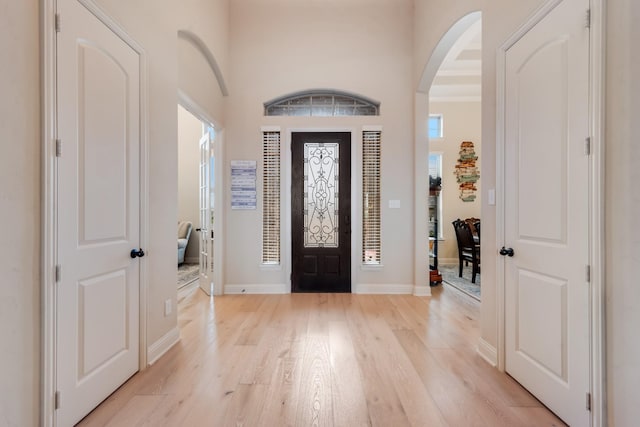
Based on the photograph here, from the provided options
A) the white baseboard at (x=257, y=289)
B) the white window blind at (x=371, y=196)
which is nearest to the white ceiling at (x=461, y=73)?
the white window blind at (x=371, y=196)

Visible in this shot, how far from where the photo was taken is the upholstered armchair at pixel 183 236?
20.7 feet

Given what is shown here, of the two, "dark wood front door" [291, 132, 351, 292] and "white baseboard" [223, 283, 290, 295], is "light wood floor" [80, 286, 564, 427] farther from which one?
"dark wood front door" [291, 132, 351, 292]

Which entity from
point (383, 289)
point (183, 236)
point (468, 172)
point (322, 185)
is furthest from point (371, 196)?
point (183, 236)

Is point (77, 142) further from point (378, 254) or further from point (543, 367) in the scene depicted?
point (378, 254)

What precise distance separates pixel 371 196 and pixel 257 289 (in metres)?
2.11

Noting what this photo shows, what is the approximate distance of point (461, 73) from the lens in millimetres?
5547

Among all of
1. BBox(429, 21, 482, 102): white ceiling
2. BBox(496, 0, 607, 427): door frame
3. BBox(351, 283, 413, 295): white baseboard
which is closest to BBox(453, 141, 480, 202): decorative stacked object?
BBox(429, 21, 482, 102): white ceiling

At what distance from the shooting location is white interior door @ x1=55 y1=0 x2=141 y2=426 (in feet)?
5.00

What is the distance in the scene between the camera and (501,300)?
214 centimetres
